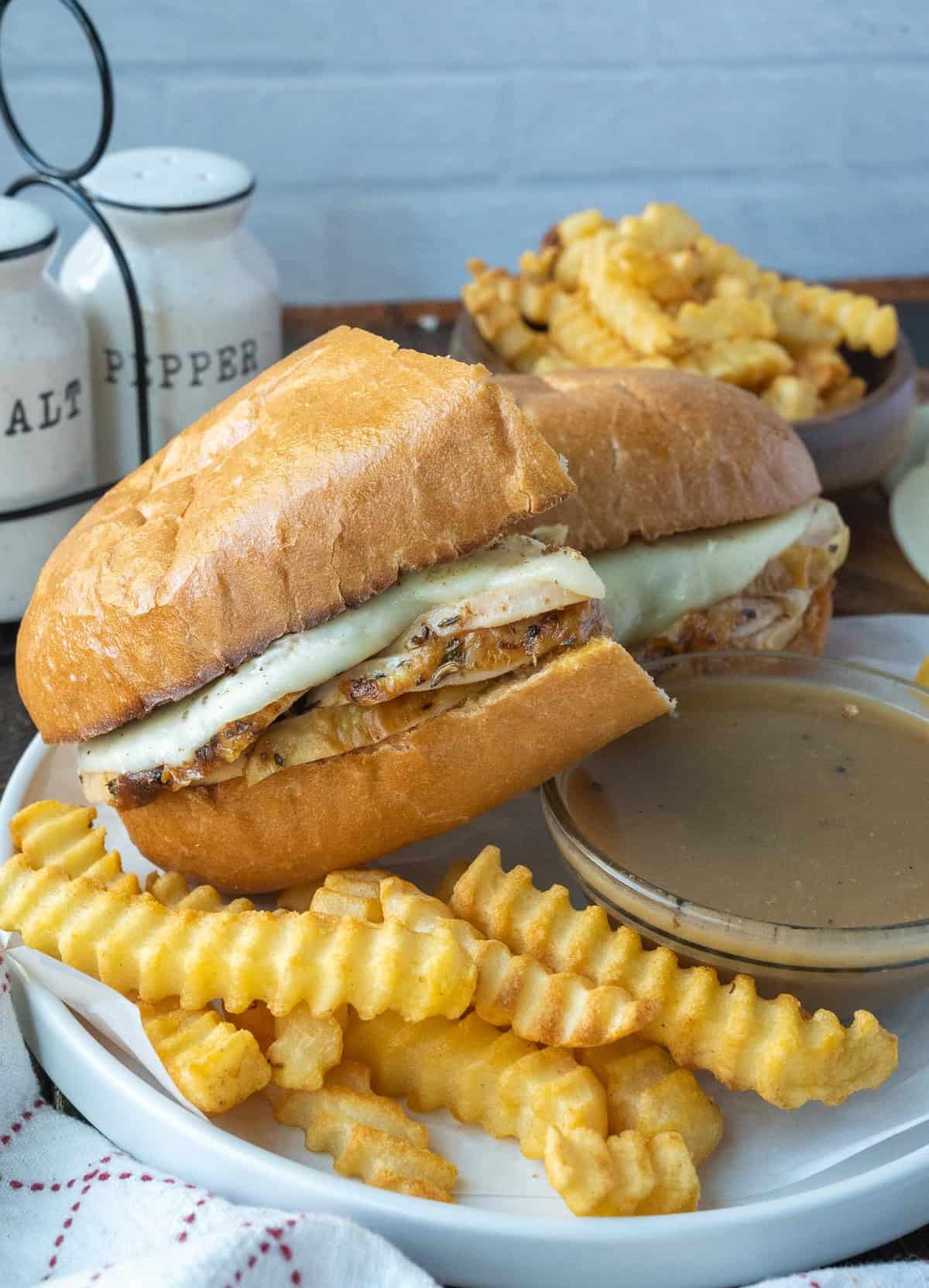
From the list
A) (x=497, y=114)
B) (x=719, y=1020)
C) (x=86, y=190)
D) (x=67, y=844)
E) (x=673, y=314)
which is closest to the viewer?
(x=719, y=1020)

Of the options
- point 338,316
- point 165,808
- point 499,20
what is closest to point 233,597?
point 165,808

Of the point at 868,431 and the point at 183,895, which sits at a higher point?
the point at 868,431

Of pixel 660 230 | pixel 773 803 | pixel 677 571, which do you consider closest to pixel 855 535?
pixel 660 230

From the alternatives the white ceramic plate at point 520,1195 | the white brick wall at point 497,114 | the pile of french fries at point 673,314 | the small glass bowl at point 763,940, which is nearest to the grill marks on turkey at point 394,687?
the small glass bowl at point 763,940

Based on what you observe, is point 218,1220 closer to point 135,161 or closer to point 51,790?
point 51,790

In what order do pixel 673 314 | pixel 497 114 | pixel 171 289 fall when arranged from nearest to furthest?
pixel 171 289 → pixel 673 314 → pixel 497 114

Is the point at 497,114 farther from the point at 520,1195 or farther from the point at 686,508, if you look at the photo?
the point at 520,1195
